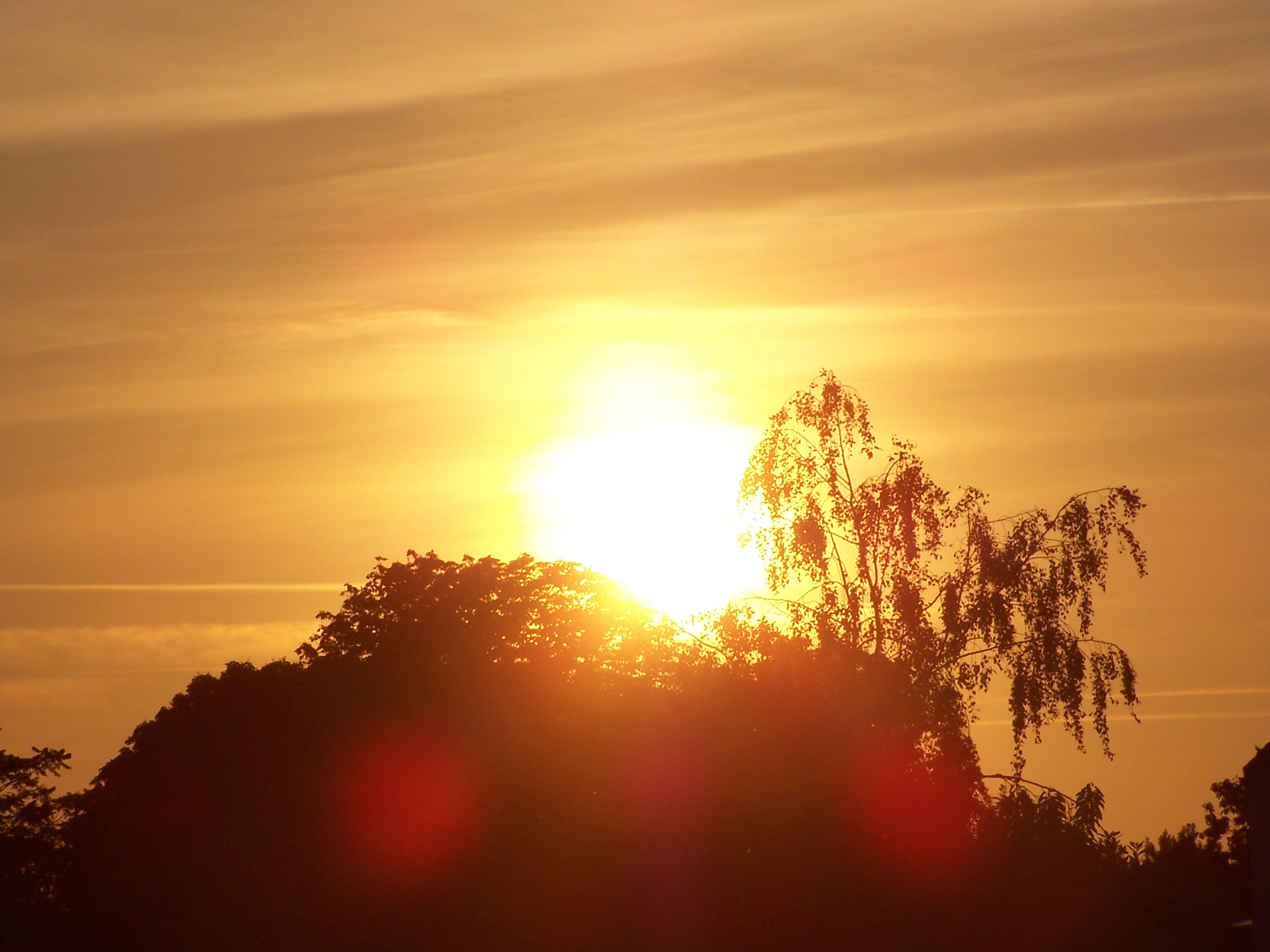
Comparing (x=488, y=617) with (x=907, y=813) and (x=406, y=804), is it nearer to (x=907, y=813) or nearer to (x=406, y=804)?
(x=406, y=804)

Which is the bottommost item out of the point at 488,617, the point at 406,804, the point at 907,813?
the point at 907,813

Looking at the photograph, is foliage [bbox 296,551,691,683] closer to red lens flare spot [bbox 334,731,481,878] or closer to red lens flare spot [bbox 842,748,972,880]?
red lens flare spot [bbox 334,731,481,878]

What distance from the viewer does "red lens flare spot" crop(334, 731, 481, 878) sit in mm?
A: 44344

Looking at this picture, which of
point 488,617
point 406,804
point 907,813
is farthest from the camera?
point 488,617

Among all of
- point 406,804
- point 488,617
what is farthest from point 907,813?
point 488,617

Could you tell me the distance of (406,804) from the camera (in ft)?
151

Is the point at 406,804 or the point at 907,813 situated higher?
the point at 406,804

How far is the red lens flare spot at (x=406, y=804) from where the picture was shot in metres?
44.3

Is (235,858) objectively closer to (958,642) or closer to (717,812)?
(717,812)

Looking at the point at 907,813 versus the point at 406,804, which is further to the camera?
the point at 406,804

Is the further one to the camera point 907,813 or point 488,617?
point 488,617

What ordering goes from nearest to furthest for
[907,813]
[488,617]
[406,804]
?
[907,813]
[406,804]
[488,617]

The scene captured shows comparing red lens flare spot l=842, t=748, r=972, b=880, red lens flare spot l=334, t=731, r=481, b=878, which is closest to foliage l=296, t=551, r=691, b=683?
red lens flare spot l=334, t=731, r=481, b=878

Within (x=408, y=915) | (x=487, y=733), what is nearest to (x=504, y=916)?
(x=408, y=915)
